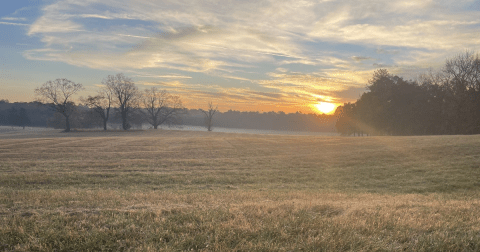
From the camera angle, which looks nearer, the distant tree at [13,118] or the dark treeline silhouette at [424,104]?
the dark treeline silhouette at [424,104]

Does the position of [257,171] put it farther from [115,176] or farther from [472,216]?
[472,216]

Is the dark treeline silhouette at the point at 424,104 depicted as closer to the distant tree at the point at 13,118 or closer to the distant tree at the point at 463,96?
the distant tree at the point at 463,96

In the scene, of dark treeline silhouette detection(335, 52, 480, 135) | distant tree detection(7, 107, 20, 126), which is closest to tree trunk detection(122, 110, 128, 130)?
dark treeline silhouette detection(335, 52, 480, 135)

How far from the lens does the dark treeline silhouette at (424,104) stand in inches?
2196

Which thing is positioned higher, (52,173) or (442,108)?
(442,108)

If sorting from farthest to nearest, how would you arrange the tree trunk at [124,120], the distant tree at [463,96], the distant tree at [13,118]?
the distant tree at [13,118], the tree trunk at [124,120], the distant tree at [463,96]

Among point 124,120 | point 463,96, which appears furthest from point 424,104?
point 124,120

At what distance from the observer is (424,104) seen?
63.7 m

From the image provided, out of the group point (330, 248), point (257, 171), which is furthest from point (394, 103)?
point (330, 248)

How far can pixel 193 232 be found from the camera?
513 centimetres

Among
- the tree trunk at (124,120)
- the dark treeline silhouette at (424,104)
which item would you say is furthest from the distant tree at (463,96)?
the tree trunk at (124,120)

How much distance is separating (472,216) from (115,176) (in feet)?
57.2

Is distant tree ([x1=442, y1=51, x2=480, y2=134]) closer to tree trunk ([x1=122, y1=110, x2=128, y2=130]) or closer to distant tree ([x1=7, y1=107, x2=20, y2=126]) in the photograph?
tree trunk ([x1=122, y1=110, x2=128, y2=130])

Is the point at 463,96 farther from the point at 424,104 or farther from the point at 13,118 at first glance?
the point at 13,118
